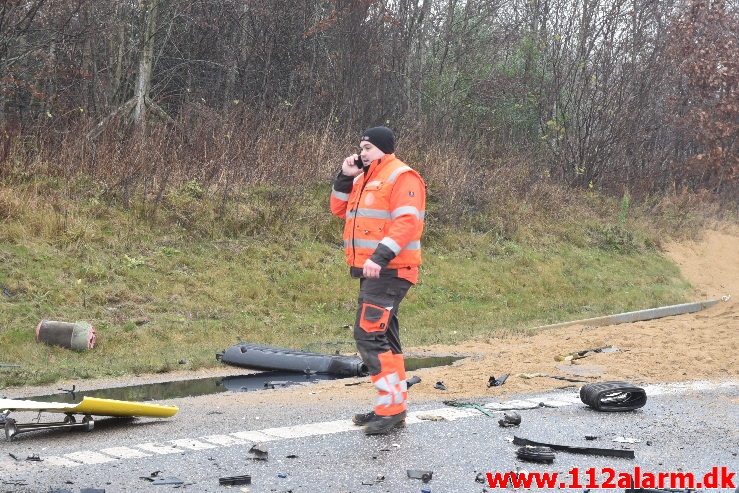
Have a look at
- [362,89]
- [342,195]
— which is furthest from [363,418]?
[362,89]

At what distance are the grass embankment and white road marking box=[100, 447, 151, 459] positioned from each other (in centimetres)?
385

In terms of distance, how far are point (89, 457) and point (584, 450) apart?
9.73ft

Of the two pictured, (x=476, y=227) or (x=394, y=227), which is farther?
(x=476, y=227)

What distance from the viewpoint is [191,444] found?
576 cm

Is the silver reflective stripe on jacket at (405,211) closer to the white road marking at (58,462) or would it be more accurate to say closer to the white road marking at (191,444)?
the white road marking at (191,444)

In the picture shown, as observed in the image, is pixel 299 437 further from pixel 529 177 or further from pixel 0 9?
pixel 529 177

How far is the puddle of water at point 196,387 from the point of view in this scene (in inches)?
328

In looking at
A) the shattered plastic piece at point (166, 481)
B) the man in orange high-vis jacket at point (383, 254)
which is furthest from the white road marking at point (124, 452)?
the man in orange high-vis jacket at point (383, 254)

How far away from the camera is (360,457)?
547 cm

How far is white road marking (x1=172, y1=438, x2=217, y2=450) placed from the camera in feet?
18.6

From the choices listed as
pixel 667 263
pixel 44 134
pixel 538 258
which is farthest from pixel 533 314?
pixel 44 134

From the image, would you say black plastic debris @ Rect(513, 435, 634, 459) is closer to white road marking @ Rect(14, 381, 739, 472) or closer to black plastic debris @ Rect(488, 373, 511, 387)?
white road marking @ Rect(14, 381, 739, 472)

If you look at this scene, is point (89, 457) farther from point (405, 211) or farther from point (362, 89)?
point (362, 89)

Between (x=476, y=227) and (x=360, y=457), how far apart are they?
14.4 metres
